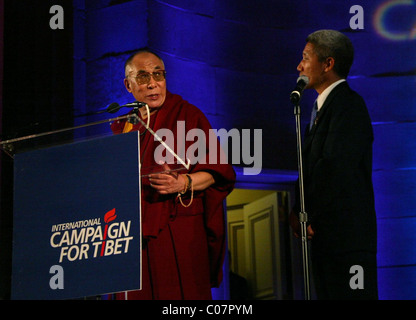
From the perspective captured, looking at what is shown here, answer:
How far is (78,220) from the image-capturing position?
273 centimetres

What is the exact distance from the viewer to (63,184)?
110 inches

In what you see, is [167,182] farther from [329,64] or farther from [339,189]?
[329,64]

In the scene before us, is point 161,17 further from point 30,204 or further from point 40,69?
point 30,204

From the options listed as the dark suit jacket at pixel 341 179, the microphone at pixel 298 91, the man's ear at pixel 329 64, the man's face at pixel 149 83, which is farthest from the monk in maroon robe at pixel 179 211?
the man's ear at pixel 329 64

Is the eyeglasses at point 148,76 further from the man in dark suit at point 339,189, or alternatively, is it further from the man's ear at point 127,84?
the man in dark suit at point 339,189

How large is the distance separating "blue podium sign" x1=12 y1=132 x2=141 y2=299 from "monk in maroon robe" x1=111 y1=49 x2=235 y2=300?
86cm

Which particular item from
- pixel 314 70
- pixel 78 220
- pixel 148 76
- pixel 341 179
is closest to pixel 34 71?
pixel 148 76

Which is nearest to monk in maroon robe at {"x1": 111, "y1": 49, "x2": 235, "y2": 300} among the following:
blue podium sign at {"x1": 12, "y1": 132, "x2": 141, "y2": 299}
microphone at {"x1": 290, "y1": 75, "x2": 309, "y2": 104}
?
microphone at {"x1": 290, "y1": 75, "x2": 309, "y2": 104}

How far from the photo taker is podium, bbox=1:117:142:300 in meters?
2.63

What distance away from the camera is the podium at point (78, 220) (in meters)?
2.63

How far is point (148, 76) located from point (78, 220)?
5.28 ft

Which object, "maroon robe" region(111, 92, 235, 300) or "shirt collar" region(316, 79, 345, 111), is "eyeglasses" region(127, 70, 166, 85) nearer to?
"maroon robe" region(111, 92, 235, 300)
